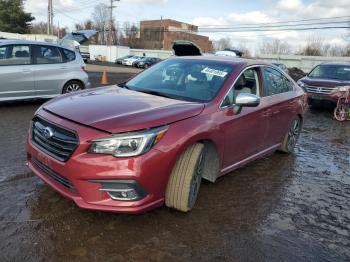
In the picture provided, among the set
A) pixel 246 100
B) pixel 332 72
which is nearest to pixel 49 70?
pixel 246 100

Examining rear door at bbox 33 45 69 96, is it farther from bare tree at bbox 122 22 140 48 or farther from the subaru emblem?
bare tree at bbox 122 22 140 48

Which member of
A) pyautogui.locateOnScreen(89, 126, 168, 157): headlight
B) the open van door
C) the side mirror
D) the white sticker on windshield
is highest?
the open van door

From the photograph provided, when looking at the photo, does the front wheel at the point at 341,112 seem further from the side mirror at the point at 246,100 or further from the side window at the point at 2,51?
the side window at the point at 2,51

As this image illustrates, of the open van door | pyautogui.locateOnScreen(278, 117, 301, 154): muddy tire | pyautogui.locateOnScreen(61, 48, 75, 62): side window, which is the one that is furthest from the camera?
the open van door

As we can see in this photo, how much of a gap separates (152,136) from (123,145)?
0.27 metres

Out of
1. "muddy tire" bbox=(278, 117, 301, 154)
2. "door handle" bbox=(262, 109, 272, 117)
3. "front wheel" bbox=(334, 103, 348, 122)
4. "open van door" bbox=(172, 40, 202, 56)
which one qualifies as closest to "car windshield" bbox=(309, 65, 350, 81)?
"front wheel" bbox=(334, 103, 348, 122)

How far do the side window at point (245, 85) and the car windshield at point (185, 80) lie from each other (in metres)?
0.16

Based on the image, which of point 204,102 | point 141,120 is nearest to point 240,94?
point 204,102

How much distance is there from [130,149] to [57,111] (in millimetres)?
947

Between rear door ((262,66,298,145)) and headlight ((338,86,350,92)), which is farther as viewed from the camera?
headlight ((338,86,350,92))

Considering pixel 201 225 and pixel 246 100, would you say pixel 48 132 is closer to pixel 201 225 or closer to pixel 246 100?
pixel 201 225

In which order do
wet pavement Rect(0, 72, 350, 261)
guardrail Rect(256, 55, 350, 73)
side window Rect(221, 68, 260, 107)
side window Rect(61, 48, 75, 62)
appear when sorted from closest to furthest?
wet pavement Rect(0, 72, 350, 261) → side window Rect(221, 68, 260, 107) → side window Rect(61, 48, 75, 62) → guardrail Rect(256, 55, 350, 73)

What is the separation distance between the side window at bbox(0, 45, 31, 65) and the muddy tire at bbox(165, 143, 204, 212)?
6525 millimetres

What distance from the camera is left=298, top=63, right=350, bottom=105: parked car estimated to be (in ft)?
39.4
